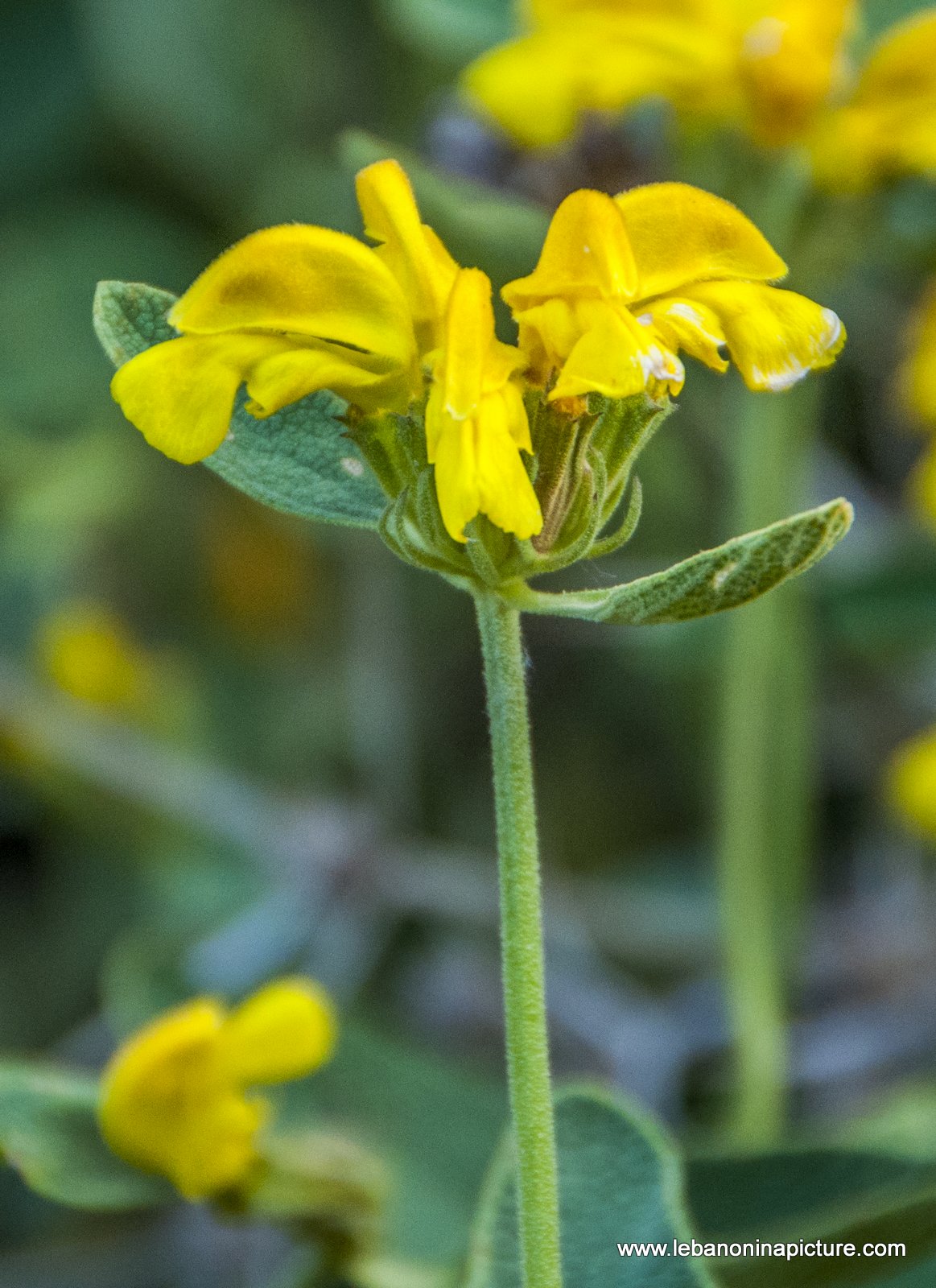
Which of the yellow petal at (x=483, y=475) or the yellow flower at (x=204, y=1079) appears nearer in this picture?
the yellow petal at (x=483, y=475)

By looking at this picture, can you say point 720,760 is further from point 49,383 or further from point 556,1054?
point 49,383

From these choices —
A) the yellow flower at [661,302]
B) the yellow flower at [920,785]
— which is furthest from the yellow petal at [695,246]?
the yellow flower at [920,785]

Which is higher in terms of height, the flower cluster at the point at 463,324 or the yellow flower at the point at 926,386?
the yellow flower at the point at 926,386

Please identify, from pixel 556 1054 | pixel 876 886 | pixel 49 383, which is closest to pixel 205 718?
pixel 49 383

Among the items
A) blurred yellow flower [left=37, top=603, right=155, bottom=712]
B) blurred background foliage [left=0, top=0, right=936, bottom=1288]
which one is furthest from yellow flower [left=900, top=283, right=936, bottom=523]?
blurred yellow flower [left=37, top=603, right=155, bottom=712]

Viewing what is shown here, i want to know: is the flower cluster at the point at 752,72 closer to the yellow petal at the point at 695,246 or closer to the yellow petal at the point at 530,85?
the yellow petal at the point at 530,85

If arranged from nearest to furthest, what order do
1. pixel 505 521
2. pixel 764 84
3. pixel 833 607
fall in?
pixel 505 521 < pixel 764 84 < pixel 833 607

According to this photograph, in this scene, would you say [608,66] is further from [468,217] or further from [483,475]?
[483,475]
